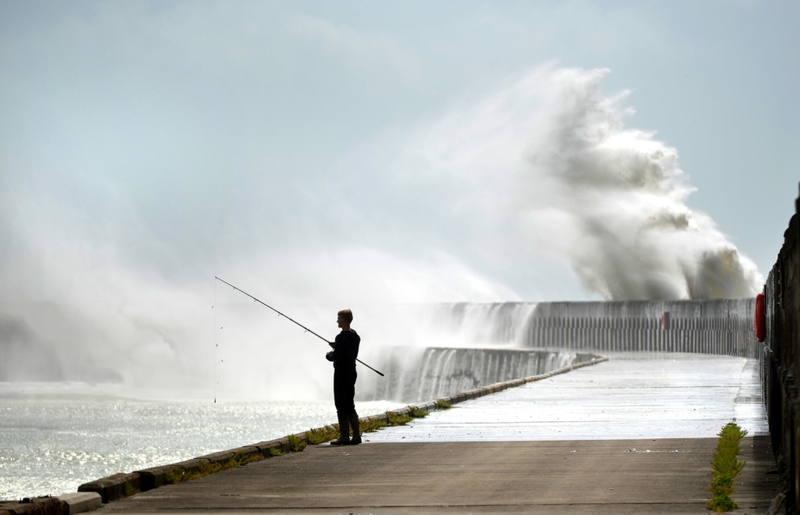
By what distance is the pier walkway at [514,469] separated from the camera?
6355 millimetres

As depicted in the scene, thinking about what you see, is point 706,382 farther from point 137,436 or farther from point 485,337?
point 485,337

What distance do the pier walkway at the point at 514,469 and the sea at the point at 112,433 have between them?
770 cm

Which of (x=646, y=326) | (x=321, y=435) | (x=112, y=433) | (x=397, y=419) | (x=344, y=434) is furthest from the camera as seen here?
(x=646, y=326)

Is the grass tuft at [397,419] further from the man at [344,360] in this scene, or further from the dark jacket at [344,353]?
the dark jacket at [344,353]

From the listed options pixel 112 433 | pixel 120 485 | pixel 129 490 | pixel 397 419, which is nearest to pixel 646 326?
pixel 112 433

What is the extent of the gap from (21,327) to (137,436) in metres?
48.3

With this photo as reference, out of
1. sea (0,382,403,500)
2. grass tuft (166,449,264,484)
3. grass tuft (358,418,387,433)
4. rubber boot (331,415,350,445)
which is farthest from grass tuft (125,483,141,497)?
sea (0,382,403,500)

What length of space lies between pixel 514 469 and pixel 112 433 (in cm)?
1965

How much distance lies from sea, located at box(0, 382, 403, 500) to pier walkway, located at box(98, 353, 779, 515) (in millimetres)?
7698

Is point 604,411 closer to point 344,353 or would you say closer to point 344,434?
point 344,434

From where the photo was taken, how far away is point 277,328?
186ft

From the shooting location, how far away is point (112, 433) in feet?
83.7

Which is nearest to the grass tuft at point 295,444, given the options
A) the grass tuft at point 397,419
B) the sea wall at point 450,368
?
the grass tuft at point 397,419

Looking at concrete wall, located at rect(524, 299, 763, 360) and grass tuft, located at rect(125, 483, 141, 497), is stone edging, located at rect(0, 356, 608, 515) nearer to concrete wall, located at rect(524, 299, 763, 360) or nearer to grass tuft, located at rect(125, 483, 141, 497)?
grass tuft, located at rect(125, 483, 141, 497)
